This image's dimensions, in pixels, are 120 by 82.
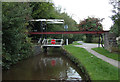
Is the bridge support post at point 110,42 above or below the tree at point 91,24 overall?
below

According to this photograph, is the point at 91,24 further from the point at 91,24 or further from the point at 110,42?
the point at 110,42

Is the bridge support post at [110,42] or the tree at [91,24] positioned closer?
the bridge support post at [110,42]

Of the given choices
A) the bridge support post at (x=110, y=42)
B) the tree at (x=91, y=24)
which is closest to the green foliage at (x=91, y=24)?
the tree at (x=91, y=24)

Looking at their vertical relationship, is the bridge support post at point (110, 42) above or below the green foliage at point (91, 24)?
below

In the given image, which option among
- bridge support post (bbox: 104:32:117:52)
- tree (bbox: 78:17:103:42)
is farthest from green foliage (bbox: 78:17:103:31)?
bridge support post (bbox: 104:32:117:52)

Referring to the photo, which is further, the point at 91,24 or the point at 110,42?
the point at 91,24

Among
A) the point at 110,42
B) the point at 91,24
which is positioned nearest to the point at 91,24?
the point at 91,24

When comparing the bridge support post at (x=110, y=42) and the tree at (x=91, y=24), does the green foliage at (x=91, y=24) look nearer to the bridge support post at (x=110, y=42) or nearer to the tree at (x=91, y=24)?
the tree at (x=91, y=24)

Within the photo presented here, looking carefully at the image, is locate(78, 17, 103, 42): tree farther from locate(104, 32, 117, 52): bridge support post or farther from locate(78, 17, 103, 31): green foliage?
locate(104, 32, 117, 52): bridge support post

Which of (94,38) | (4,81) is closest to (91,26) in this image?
(94,38)

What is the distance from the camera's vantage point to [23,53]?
551 inches

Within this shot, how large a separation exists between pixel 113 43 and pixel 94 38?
16221 millimetres

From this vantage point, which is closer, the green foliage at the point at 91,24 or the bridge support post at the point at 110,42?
the bridge support post at the point at 110,42

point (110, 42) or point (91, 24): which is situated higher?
point (91, 24)
